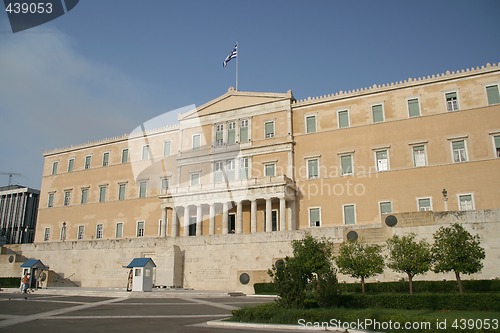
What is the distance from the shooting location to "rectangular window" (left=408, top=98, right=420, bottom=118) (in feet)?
122

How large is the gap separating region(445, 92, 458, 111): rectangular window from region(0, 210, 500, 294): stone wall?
1300 cm

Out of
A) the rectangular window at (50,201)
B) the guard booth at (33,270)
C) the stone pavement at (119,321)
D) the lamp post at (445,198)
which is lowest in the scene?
the stone pavement at (119,321)

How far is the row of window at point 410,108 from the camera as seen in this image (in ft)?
113

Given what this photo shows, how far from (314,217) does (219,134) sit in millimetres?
13739

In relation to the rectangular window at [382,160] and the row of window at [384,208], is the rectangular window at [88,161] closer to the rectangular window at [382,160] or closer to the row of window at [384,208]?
the row of window at [384,208]

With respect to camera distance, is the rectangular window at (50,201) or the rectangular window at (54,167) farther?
the rectangular window at (54,167)

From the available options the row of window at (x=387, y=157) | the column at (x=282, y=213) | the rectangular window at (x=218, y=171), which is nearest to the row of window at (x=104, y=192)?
the rectangular window at (x=218, y=171)

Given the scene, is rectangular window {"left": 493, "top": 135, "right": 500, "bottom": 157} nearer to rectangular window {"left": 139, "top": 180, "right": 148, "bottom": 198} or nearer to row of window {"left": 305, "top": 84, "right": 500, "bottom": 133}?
row of window {"left": 305, "top": 84, "right": 500, "bottom": 133}

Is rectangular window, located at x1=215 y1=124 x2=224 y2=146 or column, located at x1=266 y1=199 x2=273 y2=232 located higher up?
rectangular window, located at x1=215 y1=124 x2=224 y2=146

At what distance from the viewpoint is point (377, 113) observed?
127ft

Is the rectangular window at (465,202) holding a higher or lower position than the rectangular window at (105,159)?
lower

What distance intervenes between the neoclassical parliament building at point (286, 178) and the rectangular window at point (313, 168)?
0.10 metres

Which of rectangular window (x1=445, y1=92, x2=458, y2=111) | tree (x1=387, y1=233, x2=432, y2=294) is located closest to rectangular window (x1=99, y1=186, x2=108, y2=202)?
rectangular window (x1=445, y1=92, x2=458, y2=111)

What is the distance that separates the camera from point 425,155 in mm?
36062
